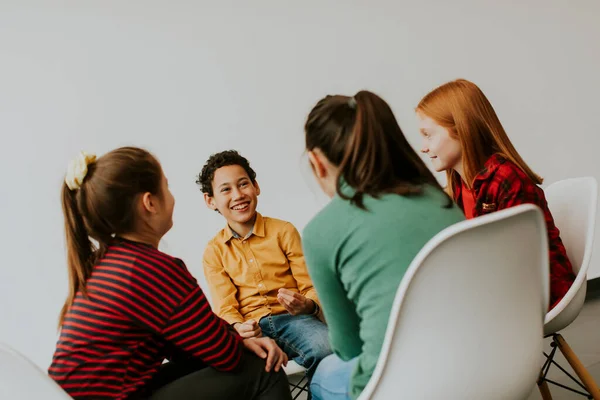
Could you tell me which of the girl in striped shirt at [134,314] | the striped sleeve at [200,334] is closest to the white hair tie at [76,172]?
the girl in striped shirt at [134,314]

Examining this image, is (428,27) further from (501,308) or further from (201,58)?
(501,308)

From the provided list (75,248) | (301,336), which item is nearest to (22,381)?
(75,248)

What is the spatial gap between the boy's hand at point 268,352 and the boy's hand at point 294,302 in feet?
1.35

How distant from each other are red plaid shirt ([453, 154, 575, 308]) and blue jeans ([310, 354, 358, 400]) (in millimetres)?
710

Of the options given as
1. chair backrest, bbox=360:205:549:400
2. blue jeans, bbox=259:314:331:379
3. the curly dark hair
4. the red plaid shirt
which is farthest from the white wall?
chair backrest, bbox=360:205:549:400

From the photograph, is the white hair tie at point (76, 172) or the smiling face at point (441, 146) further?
the smiling face at point (441, 146)

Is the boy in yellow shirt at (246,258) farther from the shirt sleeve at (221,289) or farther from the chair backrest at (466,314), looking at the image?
the chair backrest at (466,314)

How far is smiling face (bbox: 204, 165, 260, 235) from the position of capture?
2367 millimetres

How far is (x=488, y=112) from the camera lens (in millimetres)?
2129

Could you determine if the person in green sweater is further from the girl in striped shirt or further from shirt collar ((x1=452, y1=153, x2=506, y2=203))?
shirt collar ((x1=452, y1=153, x2=506, y2=203))

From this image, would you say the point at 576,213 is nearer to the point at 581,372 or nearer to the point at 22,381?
the point at 581,372

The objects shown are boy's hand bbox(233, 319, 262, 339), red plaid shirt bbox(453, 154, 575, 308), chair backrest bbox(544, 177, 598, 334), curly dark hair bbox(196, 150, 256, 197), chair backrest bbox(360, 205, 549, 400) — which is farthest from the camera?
curly dark hair bbox(196, 150, 256, 197)

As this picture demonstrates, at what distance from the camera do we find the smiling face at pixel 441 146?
7.10ft

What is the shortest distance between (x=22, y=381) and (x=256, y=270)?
4.04 feet
